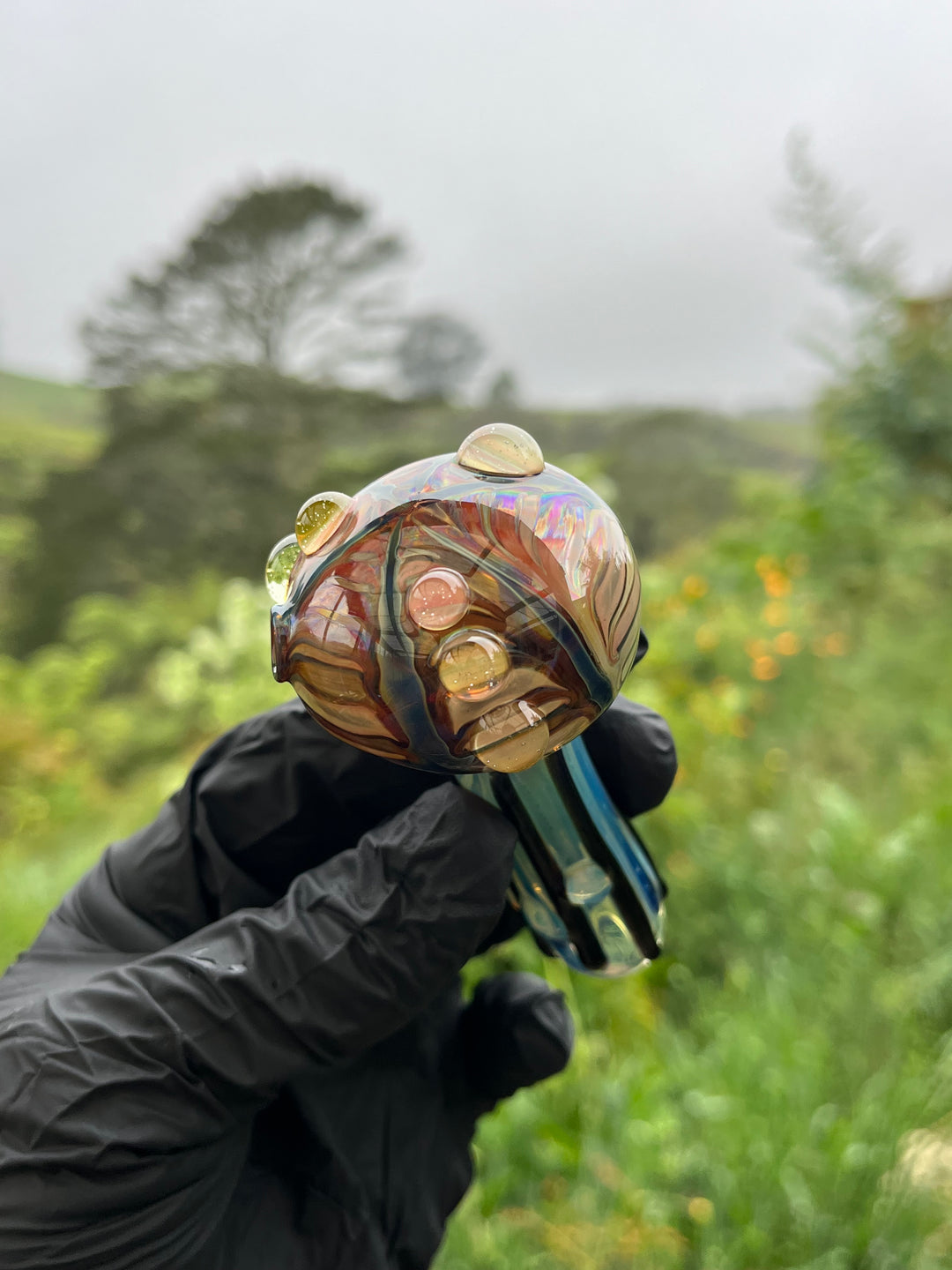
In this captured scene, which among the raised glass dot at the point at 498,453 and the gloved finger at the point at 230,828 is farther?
the gloved finger at the point at 230,828

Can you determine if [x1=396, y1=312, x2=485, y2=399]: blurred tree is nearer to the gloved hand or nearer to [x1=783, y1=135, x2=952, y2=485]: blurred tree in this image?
[x1=783, y1=135, x2=952, y2=485]: blurred tree

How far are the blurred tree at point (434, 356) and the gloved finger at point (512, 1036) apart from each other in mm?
4899

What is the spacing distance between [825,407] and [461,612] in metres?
3.69

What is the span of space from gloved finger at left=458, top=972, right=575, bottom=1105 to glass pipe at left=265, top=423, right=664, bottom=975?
43 centimetres

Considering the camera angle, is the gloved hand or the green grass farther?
the green grass

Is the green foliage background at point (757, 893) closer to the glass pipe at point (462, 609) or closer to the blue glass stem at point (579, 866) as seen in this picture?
the blue glass stem at point (579, 866)

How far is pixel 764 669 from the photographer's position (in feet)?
7.54

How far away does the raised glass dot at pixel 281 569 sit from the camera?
0.53 m

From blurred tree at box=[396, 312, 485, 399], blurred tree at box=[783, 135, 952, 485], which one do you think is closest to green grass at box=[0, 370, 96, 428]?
blurred tree at box=[396, 312, 485, 399]

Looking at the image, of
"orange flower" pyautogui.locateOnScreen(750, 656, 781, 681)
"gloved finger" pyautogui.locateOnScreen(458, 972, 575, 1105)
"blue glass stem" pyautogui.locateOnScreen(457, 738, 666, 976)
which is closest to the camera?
"blue glass stem" pyautogui.locateOnScreen(457, 738, 666, 976)

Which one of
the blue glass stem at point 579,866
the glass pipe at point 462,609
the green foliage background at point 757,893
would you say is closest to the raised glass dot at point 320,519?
the glass pipe at point 462,609

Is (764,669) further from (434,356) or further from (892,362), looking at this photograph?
(434,356)

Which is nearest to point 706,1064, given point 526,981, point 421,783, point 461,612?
point 526,981

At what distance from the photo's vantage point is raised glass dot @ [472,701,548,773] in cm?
47
